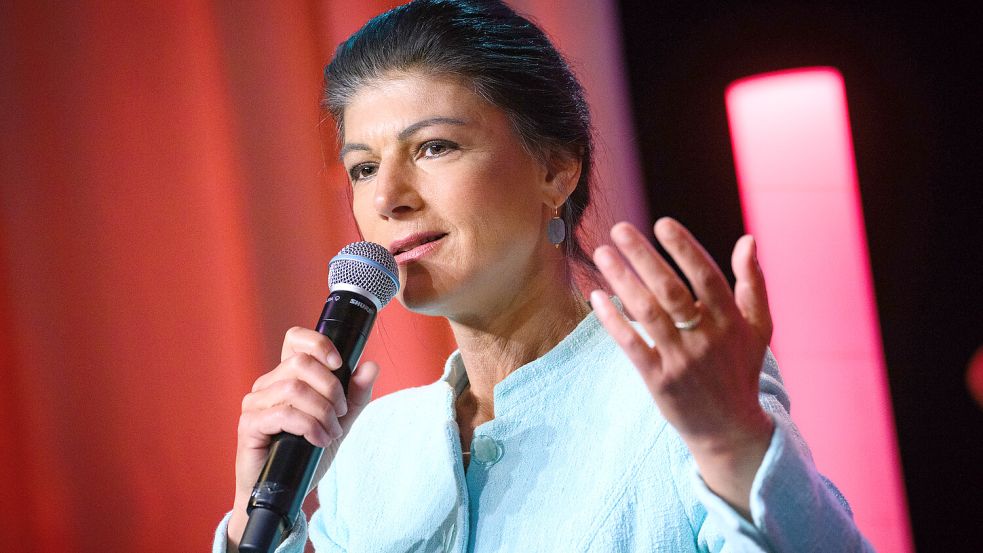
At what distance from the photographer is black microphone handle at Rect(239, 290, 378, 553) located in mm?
780

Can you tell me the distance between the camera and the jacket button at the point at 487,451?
46.1 inches

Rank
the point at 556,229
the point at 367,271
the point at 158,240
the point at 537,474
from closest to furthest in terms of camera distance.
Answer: the point at 367,271 → the point at 537,474 → the point at 556,229 → the point at 158,240

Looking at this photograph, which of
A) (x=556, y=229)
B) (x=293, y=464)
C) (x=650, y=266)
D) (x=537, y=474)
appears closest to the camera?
(x=650, y=266)

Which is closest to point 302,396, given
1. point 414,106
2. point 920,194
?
point 414,106

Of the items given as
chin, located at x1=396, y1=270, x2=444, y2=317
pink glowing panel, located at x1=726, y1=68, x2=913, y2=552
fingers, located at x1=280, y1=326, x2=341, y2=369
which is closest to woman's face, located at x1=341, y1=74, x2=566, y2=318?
chin, located at x1=396, y1=270, x2=444, y2=317

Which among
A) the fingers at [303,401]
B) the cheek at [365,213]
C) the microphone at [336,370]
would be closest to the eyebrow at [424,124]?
the cheek at [365,213]

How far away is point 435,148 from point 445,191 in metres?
0.08

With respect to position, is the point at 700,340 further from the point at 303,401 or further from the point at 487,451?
the point at 487,451

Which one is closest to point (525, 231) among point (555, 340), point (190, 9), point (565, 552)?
point (555, 340)

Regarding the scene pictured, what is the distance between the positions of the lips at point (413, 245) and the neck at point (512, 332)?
0.18 m

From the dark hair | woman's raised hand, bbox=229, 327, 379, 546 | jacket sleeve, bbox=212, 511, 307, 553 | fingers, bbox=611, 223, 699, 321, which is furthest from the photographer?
the dark hair

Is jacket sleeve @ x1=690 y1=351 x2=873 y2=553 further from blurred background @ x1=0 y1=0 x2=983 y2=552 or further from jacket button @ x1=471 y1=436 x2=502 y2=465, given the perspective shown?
blurred background @ x1=0 y1=0 x2=983 y2=552

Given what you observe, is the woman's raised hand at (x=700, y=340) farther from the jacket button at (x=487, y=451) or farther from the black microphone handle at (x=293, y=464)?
the jacket button at (x=487, y=451)

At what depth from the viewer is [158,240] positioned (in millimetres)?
1852
